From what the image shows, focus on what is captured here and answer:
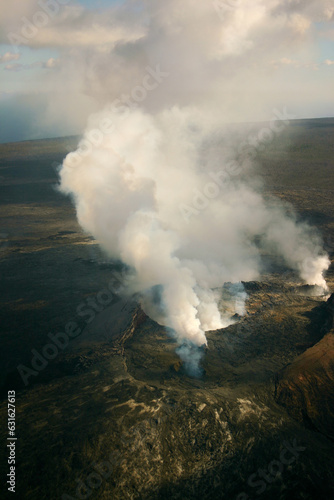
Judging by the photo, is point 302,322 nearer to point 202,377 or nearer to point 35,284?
point 202,377

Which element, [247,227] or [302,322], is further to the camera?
[247,227]

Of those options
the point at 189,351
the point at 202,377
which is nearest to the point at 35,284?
the point at 189,351

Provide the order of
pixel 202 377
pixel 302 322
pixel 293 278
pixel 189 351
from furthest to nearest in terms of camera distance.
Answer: pixel 293 278
pixel 302 322
pixel 189 351
pixel 202 377

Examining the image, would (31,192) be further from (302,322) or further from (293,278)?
(302,322)

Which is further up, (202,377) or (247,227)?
(202,377)

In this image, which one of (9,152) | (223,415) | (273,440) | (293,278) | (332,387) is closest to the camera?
(273,440)

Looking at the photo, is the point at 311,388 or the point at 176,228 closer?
the point at 311,388

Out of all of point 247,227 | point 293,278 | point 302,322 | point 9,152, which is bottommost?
point 9,152
